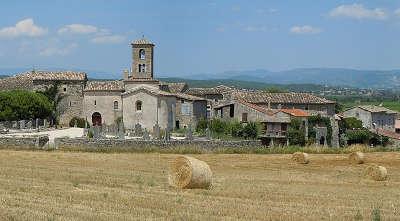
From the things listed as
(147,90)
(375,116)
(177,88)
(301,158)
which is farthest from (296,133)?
(375,116)

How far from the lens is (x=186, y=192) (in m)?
20.6

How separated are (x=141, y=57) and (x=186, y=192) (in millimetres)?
55022

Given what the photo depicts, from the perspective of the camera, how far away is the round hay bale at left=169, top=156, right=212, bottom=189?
858 inches

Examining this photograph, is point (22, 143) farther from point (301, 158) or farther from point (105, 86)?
point (105, 86)

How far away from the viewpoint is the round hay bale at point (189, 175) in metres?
21.8

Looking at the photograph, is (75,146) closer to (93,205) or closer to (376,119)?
(93,205)

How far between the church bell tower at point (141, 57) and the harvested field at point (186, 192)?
39.9 m

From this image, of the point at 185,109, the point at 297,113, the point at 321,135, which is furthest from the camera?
the point at 185,109

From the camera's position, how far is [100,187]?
21.2m

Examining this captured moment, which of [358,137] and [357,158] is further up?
[358,137]

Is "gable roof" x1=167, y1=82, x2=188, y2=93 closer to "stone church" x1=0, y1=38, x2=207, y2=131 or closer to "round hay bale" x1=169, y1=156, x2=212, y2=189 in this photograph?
"stone church" x1=0, y1=38, x2=207, y2=131

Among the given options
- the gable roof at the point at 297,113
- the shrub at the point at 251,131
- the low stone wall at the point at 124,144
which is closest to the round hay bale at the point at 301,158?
the low stone wall at the point at 124,144

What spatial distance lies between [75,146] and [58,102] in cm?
3668

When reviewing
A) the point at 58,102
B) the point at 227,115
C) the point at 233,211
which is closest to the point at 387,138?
the point at 227,115
